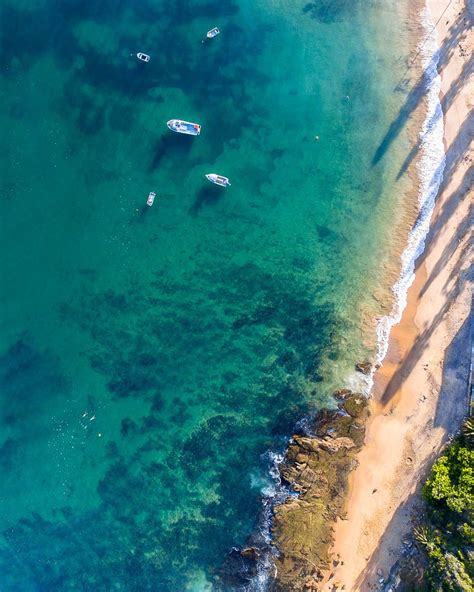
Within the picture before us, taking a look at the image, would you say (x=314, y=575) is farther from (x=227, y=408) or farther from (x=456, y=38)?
(x=456, y=38)

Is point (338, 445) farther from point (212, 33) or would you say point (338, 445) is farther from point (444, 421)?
point (212, 33)

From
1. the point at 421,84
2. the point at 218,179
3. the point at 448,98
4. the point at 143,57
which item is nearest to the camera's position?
the point at 448,98

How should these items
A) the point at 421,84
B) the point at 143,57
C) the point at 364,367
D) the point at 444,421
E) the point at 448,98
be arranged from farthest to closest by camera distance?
the point at 143,57
the point at 364,367
the point at 421,84
the point at 448,98
the point at 444,421

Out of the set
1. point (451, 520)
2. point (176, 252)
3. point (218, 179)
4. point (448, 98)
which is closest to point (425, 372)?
point (451, 520)

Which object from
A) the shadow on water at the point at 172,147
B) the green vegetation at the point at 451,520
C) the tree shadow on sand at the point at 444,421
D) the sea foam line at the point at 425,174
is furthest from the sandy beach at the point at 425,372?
the shadow on water at the point at 172,147

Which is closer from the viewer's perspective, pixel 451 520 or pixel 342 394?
pixel 451 520

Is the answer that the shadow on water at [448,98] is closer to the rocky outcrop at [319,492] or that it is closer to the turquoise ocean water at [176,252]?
the turquoise ocean water at [176,252]

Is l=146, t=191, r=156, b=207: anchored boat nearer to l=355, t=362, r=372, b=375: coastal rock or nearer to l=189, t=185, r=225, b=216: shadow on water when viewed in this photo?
l=189, t=185, r=225, b=216: shadow on water

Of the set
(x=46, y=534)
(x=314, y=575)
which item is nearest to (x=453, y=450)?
(x=314, y=575)

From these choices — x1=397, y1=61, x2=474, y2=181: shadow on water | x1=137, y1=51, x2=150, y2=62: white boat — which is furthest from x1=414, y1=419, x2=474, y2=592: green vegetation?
x1=137, y1=51, x2=150, y2=62: white boat
